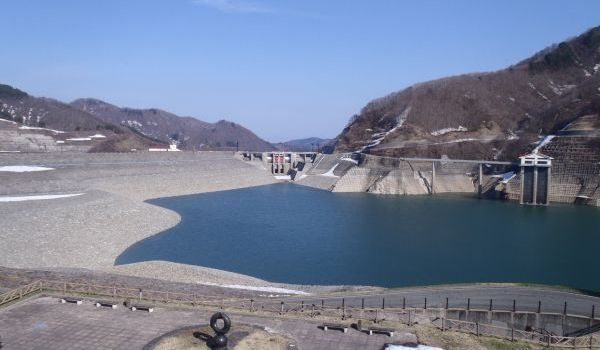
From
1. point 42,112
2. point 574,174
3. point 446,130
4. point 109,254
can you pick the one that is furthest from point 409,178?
point 42,112

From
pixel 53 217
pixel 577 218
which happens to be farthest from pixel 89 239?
pixel 577 218

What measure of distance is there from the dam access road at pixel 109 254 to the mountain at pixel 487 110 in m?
40.4

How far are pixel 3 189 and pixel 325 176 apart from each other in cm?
4574

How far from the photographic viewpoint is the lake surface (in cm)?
2819

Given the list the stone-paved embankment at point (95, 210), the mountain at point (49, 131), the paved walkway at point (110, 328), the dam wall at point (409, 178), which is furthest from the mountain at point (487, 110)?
the paved walkway at point (110, 328)

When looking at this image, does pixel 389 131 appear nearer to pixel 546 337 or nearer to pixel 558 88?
pixel 558 88

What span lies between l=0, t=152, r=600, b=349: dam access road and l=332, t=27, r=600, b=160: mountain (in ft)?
133

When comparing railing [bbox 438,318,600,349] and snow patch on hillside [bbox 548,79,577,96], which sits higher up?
snow patch on hillside [bbox 548,79,577,96]

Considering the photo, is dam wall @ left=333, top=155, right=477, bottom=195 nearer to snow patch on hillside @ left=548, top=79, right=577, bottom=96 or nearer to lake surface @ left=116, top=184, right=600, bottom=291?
lake surface @ left=116, top=184, right=600, bottom=291

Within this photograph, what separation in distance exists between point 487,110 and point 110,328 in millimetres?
84681

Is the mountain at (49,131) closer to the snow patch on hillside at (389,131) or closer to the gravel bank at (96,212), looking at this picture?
the gravel bank at (96,212)

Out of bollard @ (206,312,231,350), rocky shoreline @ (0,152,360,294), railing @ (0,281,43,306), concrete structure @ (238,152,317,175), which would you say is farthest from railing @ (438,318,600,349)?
concrete structure @ (238,152,317,175)

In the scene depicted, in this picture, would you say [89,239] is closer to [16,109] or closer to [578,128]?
[578,128]

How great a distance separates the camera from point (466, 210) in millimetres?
52219
